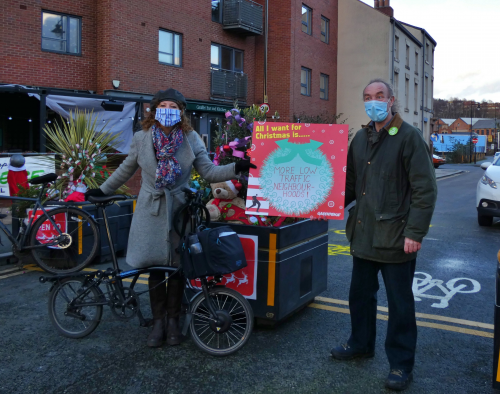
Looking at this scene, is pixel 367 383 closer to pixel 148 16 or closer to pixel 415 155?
pixel 415 155

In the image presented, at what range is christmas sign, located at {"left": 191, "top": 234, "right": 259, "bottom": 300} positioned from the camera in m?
4.25

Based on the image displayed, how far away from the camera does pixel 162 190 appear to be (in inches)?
153

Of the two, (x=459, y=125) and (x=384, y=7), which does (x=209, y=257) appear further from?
(x=459, y=125)

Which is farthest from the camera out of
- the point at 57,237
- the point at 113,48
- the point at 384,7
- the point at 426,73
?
the point at 426,73

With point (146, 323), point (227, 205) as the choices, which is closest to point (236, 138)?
point (227, 205)

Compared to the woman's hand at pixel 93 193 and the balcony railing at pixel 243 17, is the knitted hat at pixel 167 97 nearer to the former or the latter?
the woman's hand at pixel 93 193

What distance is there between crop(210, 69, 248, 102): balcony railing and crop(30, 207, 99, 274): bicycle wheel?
15518 millimetres

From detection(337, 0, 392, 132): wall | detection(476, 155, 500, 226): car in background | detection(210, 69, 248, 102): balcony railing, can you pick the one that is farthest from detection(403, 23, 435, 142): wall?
detection(476, 155, 500, 226): car in background

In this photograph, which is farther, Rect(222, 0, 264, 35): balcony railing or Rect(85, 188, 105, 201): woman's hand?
Rect(222, 0, 264, 35): balcony railing

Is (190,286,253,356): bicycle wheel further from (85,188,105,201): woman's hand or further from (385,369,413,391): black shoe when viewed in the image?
(85,188,105,201): woman's hand

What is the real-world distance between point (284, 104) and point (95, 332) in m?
21.2

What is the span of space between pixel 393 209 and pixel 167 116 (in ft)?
5.91

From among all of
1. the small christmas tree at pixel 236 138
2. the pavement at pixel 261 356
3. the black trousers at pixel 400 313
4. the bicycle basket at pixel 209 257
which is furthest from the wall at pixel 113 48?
the black trousers at pixel 400 313

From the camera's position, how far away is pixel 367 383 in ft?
11.2
